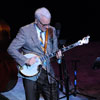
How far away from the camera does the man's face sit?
263 cm

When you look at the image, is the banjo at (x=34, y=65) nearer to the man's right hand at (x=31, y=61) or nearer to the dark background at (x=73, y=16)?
the man's right hand at (x=31, y=61)

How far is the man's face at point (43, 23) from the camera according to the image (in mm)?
2631

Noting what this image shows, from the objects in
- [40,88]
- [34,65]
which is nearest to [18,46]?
[34,65]

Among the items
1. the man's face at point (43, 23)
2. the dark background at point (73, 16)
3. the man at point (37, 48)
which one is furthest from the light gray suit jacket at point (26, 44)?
the dark background at point (73, 16)

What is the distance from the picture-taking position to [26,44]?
2783 mm

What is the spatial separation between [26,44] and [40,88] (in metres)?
0.69

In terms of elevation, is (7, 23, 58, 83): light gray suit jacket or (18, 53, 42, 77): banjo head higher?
(7, 23, 58, 83): light gray suit jacket

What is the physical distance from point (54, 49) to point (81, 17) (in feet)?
34.4

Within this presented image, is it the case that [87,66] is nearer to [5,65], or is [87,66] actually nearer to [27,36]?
[5,65]

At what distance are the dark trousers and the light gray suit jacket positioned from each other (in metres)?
0.11

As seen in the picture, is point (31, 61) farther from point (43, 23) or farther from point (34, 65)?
point (43, 23)

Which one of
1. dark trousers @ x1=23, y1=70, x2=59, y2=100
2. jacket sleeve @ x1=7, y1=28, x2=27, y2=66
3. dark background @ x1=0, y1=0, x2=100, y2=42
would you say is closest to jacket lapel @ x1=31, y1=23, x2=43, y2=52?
jacket sleeve @ x1=7, y1=28, x2=27, y2=66

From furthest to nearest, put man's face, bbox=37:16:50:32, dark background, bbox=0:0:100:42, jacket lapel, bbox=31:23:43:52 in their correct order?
dark background, bbox=0:0:100:42, jacket lapel, bbox=31:23:43:52, man's face, bbox=37:16:50:32

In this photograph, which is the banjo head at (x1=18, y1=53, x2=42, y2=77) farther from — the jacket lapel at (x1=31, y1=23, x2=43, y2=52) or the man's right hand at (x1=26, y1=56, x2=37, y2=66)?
the jacket lapel at (x1=31, y1=23, x2=43, y2=52)
